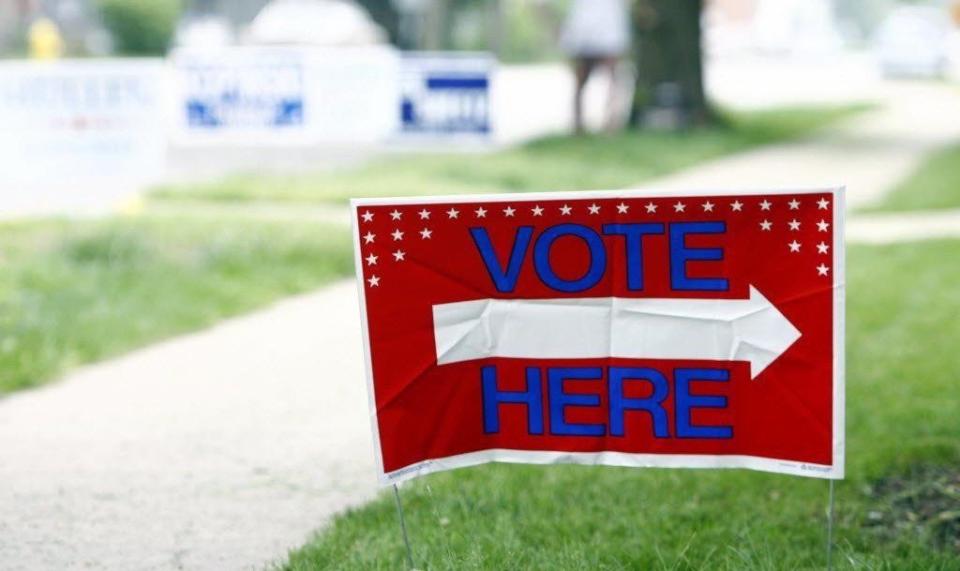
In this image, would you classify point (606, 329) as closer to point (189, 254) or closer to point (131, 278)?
point (131, 278)

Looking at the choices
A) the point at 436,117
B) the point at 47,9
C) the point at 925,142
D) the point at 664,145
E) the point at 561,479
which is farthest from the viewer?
the point at 47,9

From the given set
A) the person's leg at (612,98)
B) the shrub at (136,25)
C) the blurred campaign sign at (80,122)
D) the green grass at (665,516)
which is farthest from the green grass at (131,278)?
the shrub at (136,25)

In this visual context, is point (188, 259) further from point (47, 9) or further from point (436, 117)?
point (47, 9)

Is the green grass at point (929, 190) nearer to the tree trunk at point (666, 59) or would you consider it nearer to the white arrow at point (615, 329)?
the tree trunk at point (666, 59)

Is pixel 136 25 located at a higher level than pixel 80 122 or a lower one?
higher

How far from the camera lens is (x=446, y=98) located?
15789mm

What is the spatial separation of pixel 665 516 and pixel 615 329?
A: 3.55 ft

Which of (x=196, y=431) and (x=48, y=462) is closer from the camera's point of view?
(x=48, y=462)

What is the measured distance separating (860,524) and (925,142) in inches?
627

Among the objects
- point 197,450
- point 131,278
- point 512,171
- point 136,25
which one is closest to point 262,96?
point 512,171

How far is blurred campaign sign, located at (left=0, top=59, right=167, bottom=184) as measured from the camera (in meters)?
11.6

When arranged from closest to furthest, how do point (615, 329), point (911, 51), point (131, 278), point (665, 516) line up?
point (615, 329) < point (665, 516) < point (131, 278) < point (911, 51)

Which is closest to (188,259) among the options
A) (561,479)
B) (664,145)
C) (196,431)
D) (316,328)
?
(316,328)

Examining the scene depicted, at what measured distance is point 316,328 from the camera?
8.65 metres
